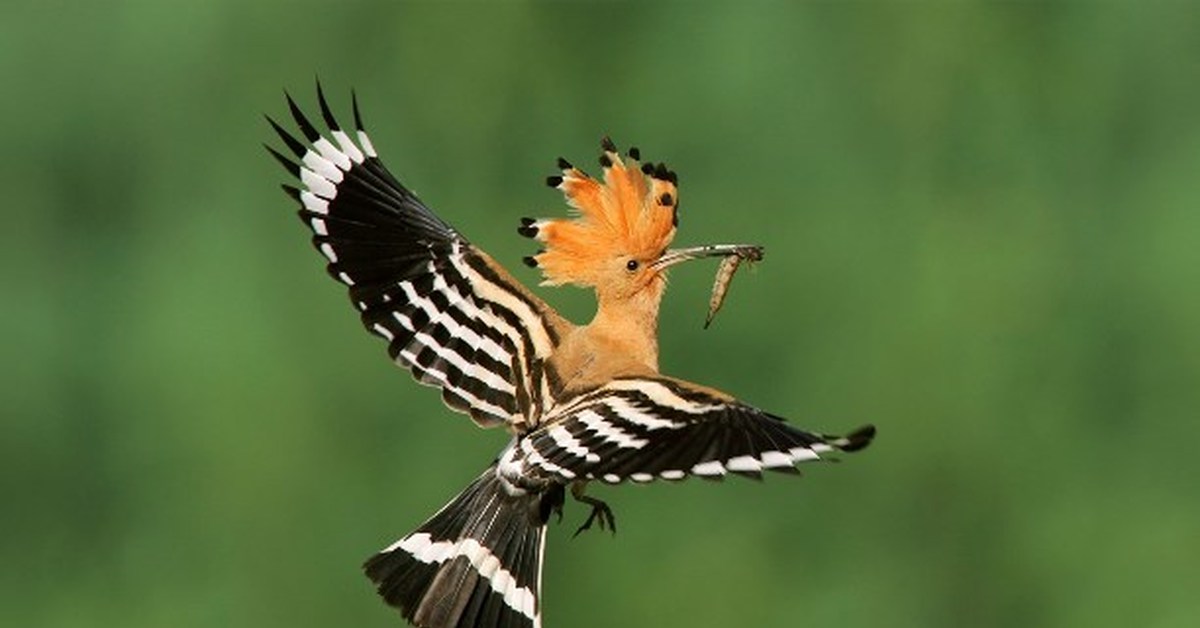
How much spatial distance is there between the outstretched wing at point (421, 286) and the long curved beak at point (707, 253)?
0.13 metres

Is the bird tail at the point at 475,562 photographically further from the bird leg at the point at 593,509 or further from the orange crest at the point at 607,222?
the orange crest at the point at 607,222

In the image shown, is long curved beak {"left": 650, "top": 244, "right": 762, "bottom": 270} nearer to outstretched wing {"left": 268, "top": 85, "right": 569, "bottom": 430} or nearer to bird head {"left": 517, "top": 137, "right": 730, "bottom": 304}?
bird head {"left": 517, "top": 137, "right": 730, "bottom": 304}

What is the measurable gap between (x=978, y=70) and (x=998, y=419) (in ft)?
2.07

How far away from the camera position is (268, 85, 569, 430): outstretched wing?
2.41m

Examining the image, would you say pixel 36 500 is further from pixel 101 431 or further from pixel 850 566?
pixel 850 566

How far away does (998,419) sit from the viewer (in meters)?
3.74

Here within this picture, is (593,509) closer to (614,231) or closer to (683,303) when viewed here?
(614,231)

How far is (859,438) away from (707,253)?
1.03 ft

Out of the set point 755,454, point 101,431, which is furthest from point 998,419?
point 755,454

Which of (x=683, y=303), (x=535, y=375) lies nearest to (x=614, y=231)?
(x=535, y=375)

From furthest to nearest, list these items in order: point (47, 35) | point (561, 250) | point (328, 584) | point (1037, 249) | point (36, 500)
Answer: point (47, 35) < point (1037, 249) < point (36, 500) < point (328, 584) < point (561, 250)

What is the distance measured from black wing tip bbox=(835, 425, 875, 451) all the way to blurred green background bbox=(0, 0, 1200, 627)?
1389mm

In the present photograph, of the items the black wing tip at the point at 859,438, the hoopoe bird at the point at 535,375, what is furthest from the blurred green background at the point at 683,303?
the black wing tip at the point at 859,438

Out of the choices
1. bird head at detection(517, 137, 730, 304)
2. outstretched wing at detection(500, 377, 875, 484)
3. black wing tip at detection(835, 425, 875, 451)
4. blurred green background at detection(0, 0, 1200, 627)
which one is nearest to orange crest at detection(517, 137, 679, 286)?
bird head at detection(517, 137, 730, 304)
